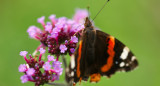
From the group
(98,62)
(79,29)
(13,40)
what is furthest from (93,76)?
(13,40)

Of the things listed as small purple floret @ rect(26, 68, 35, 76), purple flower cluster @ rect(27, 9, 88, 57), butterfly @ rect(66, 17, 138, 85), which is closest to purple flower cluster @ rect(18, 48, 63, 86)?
small purple floret @ rect(26, 68, 35, 76)

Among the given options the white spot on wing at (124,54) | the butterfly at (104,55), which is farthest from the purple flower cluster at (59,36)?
the white spot on wing at (124,54)

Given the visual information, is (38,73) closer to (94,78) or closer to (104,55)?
(94,78)

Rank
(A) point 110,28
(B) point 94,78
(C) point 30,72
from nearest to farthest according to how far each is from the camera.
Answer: (C) point 30,72
(B) point 94,78
(A) point 110,28

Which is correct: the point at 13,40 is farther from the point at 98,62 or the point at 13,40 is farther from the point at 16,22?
the point at 98,62

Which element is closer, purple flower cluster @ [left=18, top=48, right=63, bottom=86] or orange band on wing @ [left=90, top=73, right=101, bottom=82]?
purple flower cluster @ [left=18, top=48, right=63, bottom=86]

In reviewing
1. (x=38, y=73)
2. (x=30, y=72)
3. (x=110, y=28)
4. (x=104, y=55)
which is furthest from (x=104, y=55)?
(x=110, y=28)

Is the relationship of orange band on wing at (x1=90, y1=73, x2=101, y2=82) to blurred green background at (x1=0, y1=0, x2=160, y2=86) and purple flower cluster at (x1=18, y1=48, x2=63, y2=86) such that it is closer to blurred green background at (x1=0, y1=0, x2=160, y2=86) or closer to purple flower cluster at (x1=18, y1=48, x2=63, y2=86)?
purple flower cluster at (x1=18, y1=48, x2=63, y2=86)

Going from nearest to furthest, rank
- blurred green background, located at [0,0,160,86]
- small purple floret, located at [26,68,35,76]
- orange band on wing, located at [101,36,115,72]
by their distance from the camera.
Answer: small purple floret, located at [26,68,35,76] → orange band on wing, located at [101,36,115,72] → blurred green background, located at [0,0,160,86]
